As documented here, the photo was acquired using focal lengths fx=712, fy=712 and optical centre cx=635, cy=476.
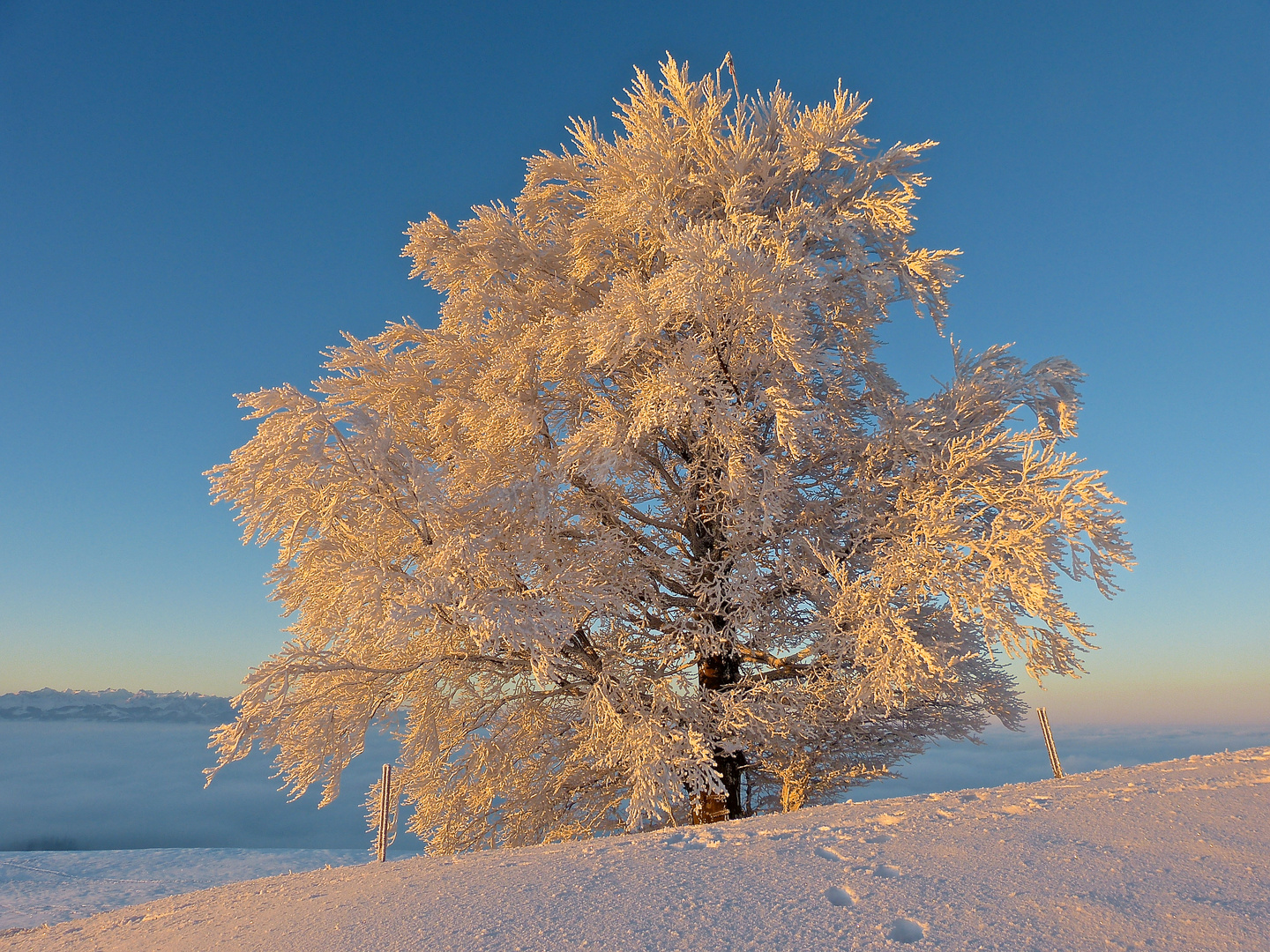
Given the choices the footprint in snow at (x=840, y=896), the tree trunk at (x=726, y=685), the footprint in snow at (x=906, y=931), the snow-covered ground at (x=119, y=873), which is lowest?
the snow-covered ground at (x=119, y=873)

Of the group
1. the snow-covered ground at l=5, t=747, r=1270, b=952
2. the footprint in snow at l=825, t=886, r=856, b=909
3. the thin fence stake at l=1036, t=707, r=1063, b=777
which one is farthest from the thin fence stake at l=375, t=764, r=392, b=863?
the thin fence stake at l=1036, t=707, r=1063, b=777

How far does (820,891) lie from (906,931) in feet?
1.91

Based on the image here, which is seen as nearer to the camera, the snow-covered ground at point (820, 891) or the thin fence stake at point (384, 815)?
the snow-covered ground at point (820, 891)

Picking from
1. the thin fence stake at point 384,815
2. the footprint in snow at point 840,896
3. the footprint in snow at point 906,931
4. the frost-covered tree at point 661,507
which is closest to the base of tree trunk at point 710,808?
the frost-covered tree at point 661,507

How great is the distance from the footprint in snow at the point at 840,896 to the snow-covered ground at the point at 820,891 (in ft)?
0.05

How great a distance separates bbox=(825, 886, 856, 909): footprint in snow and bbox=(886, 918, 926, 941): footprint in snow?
30 cm

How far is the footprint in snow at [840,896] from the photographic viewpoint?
12.1ft

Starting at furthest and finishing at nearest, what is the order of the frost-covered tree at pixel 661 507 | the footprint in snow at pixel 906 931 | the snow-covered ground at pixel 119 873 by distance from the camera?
the snow-covered ground at pixel 119 873 < the frost-covered tree at pixel 661 507 < the footprint in snow at pixel 906 931

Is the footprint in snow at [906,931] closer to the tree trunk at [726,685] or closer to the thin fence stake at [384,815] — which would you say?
the thin fence stake at [384,815]

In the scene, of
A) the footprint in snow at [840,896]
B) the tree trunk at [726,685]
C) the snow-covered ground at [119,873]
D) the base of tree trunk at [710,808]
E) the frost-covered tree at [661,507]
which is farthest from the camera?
the snow-covered ground at [119,873]

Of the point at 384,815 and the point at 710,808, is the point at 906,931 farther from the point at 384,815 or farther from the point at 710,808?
the point at 710,808

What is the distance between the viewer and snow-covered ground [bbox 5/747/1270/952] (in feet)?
11.1

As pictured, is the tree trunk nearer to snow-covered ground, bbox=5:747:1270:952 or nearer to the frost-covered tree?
the frost-covered tree

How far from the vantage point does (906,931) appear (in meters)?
3.35
